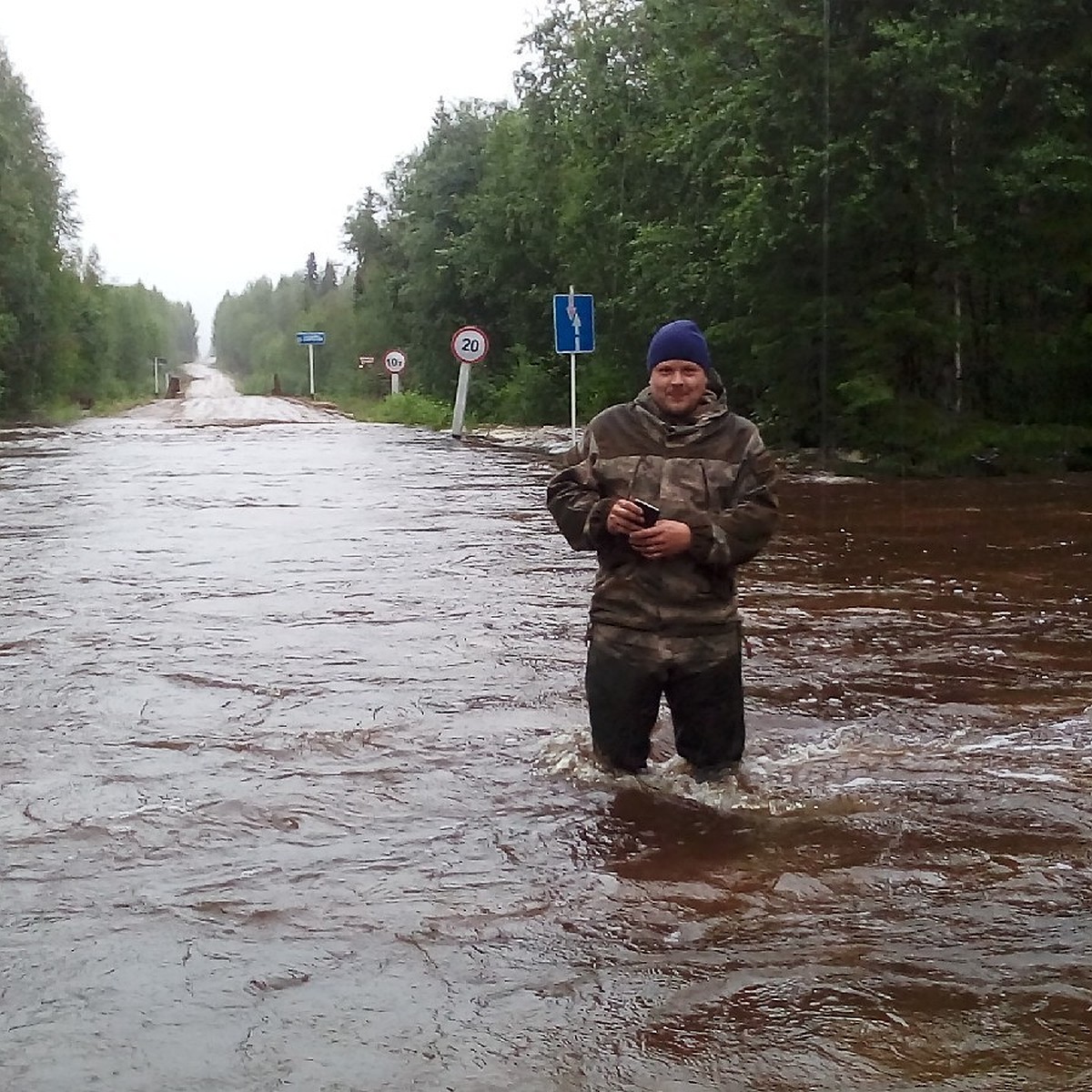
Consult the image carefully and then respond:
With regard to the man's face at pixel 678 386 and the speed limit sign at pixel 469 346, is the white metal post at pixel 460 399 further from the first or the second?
the man's face at pixel 678 386

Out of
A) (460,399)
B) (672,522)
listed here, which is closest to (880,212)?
(460,399)

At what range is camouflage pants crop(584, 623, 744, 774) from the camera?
470 cm

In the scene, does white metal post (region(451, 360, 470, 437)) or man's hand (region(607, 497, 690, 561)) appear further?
white metal post (region(451, 360, 470, 437))

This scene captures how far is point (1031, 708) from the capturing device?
233 inches

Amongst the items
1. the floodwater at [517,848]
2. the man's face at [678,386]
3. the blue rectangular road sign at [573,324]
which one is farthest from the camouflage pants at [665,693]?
the blue rectangular road sign at [573,324]

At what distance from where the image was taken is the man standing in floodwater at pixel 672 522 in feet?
15.1

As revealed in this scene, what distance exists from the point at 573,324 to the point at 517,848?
16.2m

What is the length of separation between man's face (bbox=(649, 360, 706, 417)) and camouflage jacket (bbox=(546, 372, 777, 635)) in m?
0.04

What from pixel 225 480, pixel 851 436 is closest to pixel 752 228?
pixel 851 436

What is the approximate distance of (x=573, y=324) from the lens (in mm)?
20078

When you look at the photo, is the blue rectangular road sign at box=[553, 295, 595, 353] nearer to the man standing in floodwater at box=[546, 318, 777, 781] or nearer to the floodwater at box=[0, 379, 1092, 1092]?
the floodwater at box=[0, 379, 1092, 1092]

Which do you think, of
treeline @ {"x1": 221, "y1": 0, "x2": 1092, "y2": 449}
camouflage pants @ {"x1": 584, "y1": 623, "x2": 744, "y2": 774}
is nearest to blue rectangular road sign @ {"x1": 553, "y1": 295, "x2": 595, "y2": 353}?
treeline @ {"x1": 221, "y1": 0, "x2": 1092, "y2": 449}

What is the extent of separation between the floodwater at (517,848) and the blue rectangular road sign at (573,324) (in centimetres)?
1122

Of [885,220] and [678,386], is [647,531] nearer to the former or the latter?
[678,386]
